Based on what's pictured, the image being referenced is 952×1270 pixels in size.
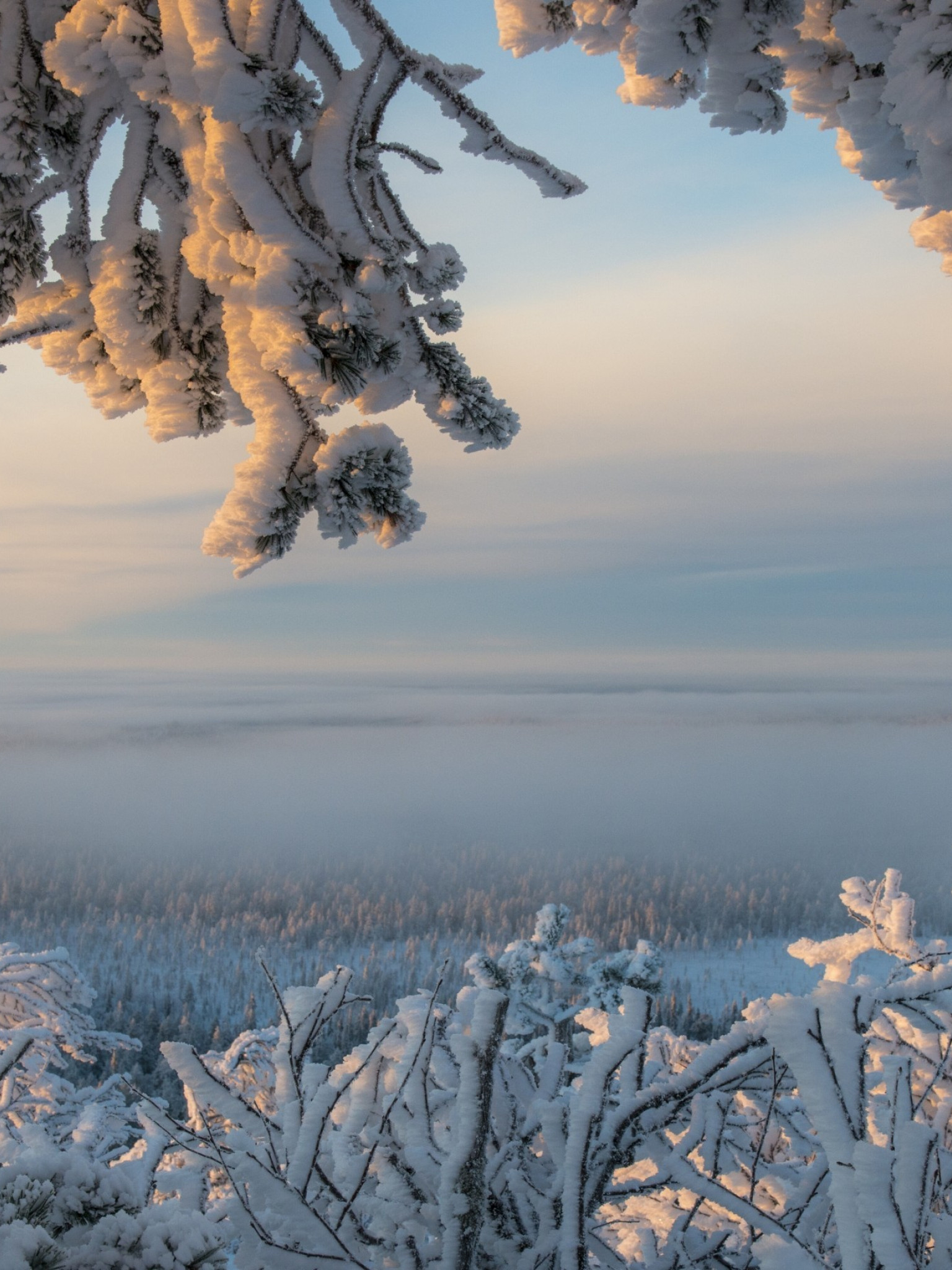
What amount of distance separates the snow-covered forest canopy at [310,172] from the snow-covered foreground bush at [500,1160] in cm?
151

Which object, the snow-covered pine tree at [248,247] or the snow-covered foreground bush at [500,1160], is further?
the snow-covered pine tree at [248,247]

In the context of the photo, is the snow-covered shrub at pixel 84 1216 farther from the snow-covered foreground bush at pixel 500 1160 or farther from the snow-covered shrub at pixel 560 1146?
the snow-covered shrub at pixel 560 1146

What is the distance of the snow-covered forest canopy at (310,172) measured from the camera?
218 cm

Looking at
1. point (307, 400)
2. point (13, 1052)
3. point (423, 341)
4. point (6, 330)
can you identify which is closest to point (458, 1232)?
point (13, 1052)

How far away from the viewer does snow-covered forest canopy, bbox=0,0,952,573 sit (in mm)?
2176

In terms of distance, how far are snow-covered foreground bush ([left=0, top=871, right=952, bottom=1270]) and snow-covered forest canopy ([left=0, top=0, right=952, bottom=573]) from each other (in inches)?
59.3

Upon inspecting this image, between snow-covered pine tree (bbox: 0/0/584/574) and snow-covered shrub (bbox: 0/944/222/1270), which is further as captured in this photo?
snow-covered pine tree (bbox: 0/0/584/574)

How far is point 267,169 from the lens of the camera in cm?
258

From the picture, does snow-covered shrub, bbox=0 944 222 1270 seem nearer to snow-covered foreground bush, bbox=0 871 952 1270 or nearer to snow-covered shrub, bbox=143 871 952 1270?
snow-covered foreground bush, bbox=0 871 952 1270

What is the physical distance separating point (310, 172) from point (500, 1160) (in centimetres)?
320

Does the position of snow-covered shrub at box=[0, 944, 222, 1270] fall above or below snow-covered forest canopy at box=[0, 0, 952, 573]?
below

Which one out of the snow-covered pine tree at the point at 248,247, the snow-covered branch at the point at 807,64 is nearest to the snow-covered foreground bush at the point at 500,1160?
the snow-covered pine tree at the point at 248,247

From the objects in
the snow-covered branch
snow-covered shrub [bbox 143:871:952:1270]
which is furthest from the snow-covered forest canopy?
snow-covered shrub [bbox 143:871:952:1270]

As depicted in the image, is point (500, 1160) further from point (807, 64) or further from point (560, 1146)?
point (807, 64)
